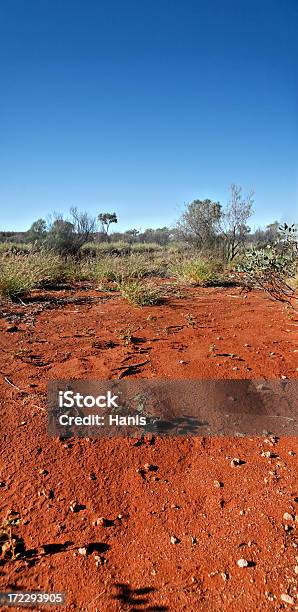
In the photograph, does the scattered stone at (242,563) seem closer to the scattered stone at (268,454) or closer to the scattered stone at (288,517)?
the scattered stone at (288,517)

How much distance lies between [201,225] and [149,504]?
1218 cm

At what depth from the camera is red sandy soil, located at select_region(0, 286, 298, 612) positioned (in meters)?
1.42

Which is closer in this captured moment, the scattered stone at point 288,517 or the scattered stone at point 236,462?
the scattered stone at point 288,517

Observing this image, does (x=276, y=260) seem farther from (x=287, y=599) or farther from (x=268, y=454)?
(x=287, y=599)

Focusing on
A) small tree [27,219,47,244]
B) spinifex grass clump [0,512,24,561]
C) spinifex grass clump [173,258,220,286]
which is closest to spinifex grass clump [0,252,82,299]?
spinifex grass clump [173,258,220,286]

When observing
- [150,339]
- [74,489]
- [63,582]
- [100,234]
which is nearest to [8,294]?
[150,339]

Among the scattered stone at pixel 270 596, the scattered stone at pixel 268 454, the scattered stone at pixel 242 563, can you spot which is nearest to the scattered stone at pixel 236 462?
the scattered stone at pixel 268 454

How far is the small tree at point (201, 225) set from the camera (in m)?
13.1

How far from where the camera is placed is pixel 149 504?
5.97 feet

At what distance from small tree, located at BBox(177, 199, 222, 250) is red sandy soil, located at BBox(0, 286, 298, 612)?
1017 cm

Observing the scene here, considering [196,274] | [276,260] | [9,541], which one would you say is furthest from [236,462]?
[196,274]

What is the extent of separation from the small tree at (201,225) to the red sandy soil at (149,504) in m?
10.2

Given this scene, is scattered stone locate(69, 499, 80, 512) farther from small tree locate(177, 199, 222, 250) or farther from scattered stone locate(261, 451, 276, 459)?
small tree locate(177, 199, 222, 250)

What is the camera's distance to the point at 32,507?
1.80 metres
